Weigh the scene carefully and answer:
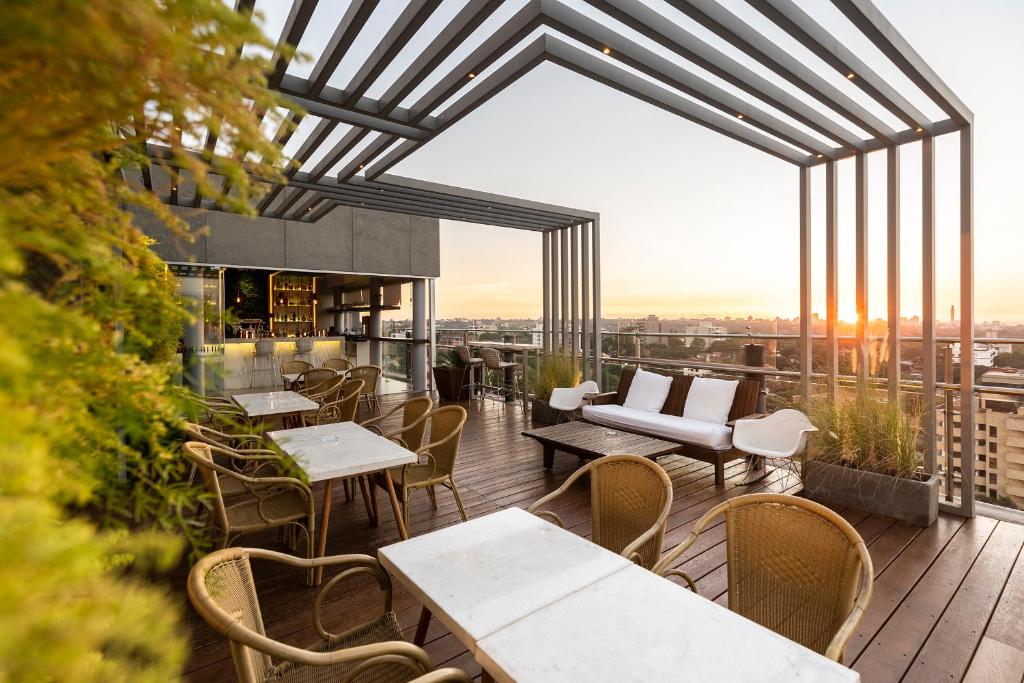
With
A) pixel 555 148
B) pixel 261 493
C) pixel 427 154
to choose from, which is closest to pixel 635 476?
pixel 261 493

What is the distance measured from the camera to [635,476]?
214cm

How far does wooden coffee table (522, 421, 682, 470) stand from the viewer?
13.5 feet

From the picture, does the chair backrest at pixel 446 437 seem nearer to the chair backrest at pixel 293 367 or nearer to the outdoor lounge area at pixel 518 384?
the outdoor lounge area at pixel 518 384

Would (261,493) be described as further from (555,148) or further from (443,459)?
(555,148)

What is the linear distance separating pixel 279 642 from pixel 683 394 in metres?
4.85

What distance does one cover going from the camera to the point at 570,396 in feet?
20.7

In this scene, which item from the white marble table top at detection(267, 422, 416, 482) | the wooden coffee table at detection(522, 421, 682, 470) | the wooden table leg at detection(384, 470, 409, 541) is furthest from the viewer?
the wooden coffee table at detection(522, 421, 682, 470)

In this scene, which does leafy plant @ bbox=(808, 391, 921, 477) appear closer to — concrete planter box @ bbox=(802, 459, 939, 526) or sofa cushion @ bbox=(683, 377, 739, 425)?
concrete planter box @ bbox=(802, 459, 939, 526)

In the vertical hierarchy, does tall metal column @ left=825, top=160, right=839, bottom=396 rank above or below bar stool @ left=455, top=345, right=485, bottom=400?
above

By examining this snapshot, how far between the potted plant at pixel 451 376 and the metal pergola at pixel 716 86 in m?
4.04

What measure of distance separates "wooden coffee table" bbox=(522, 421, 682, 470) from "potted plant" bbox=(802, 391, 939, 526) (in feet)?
3.68

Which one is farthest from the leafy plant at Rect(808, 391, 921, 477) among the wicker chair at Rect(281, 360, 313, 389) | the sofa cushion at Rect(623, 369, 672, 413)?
the wicker chair at Rect(281, 360, 313, 389)

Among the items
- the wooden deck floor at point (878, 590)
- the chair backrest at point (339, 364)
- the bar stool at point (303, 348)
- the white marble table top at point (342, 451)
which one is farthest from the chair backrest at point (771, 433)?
the bar stool at point (303, 348)

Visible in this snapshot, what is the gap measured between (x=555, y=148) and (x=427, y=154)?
241cm
